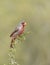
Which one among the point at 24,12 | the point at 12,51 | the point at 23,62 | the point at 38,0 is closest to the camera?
the point at 12,51

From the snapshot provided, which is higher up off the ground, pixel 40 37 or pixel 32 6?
pixel 32 6

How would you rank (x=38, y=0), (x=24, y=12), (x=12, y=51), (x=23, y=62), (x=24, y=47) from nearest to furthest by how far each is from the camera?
(x=12, y=51)
(x=23, y=62)
(x=24, y=47)
(x=24, y=12)
(x=38, y=0)

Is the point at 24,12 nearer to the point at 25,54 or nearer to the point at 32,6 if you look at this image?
the point at 32,6

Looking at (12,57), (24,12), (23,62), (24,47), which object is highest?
A: (24,12)

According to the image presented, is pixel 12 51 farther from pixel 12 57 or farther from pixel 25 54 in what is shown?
pixel 25 54

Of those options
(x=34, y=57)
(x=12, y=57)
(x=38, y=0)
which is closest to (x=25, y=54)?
(x=34, y=57)

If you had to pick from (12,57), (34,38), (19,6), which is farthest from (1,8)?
(12,57)

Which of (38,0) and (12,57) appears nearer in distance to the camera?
(12,57)
